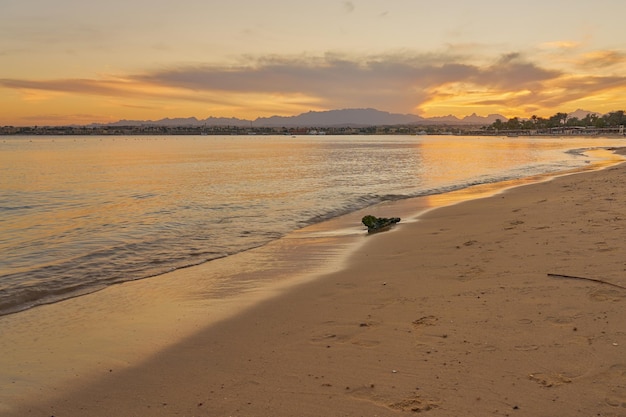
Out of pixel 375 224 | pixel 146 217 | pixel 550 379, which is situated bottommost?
pixel 146 217

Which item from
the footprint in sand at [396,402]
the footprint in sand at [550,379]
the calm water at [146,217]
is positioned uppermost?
the footprint in sand at [550,379]

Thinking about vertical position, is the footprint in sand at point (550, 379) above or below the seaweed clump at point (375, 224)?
above

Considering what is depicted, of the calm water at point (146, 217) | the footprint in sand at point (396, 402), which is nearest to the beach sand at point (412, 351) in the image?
the footprint in sand at point (396, 402)

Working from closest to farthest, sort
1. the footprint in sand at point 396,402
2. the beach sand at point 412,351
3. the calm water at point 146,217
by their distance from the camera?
1. the footprint in sand at point 396,402
2. the beach sand at point 412,351
3. the calm water at point 146,217

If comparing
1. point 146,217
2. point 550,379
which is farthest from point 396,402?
point 146,217

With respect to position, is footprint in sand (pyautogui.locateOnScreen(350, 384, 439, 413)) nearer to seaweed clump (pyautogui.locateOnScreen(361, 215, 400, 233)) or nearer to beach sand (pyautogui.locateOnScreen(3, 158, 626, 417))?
beach sand (pyautogui.locateOnScreen(3, 158, 626, 417))

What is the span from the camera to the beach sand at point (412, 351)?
11.9ft

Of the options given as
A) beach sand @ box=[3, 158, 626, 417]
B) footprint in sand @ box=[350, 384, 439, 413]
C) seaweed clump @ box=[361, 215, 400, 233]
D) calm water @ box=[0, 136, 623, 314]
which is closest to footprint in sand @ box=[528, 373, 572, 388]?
beach sand @ box=[3, 158, 626, 417]

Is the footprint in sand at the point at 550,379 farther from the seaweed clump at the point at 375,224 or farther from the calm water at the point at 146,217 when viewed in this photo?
the seaweed clump at the point at 375,224

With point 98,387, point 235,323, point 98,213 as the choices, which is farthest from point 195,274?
point 98,213

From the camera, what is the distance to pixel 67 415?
3785mm

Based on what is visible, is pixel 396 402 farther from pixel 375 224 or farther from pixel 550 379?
pixel 375 224

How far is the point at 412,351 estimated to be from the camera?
4453 millimetres

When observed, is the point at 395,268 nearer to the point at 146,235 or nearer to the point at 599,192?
the point at 146,235
